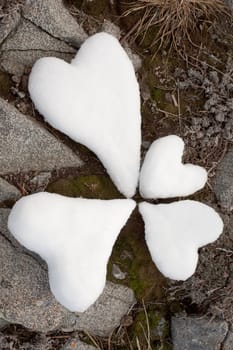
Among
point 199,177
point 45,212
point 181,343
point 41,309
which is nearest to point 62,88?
point 45,212

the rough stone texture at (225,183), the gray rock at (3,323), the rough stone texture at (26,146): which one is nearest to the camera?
the rough stone texture at (26,146)

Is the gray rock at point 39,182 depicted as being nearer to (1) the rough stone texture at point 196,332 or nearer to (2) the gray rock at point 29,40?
(2) the gray rock at point 29,40

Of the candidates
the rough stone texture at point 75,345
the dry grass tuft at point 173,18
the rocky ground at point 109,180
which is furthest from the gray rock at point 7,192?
the dry grass tuft at point 173,18

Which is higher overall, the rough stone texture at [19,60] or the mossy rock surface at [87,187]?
the rough stone texture at [19,60]

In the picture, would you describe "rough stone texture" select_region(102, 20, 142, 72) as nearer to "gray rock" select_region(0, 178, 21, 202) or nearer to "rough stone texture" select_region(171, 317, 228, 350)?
"gray rock" select_region(0, 178, 21, 202)

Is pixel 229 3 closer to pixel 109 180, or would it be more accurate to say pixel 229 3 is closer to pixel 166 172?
pixel 166 172

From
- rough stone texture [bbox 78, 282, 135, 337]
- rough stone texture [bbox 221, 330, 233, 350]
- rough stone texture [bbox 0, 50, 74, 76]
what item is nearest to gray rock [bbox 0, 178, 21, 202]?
rough stone texture [bbox 0, 50, 74, 76]

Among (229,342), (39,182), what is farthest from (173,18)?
(229,342)
